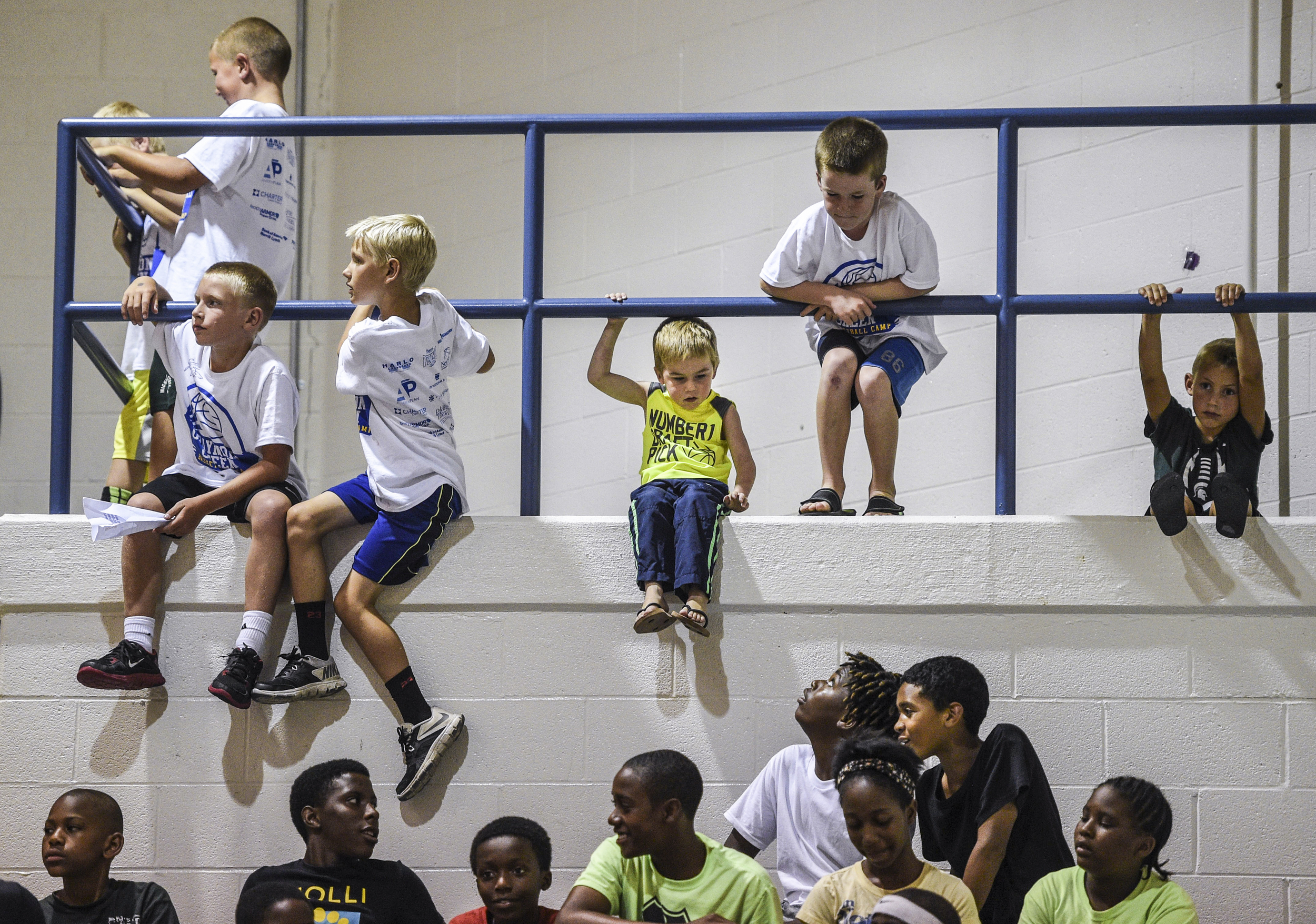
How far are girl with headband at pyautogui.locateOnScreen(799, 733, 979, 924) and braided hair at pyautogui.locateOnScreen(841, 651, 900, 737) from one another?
0.88 feet

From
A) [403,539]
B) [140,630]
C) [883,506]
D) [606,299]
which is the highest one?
[606,299]

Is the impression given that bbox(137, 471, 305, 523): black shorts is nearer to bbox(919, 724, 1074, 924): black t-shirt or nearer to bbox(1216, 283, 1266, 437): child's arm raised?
bbox(919, 724, 1074, 924): black t-shirt

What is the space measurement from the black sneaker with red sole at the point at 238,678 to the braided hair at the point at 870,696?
1584mm

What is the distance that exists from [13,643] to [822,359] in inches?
96.6

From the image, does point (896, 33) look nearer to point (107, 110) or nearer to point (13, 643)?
point (107, 110)

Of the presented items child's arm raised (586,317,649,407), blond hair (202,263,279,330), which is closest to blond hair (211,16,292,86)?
blond hair (202,263,279,330)

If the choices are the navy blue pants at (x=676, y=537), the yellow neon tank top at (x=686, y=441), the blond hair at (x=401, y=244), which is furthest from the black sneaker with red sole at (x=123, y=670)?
the yellow neon tank top at (x=686, y=441)

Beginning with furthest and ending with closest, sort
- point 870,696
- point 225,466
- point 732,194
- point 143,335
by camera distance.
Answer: point 732,194
point 143,335
point 225,466
point 870,696

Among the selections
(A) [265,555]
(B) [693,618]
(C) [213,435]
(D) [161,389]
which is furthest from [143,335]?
(B) [693,618]

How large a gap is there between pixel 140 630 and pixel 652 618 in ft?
4.63

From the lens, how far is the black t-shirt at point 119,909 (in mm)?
A: 3461

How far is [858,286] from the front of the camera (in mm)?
3953

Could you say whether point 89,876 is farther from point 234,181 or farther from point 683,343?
point 683,343

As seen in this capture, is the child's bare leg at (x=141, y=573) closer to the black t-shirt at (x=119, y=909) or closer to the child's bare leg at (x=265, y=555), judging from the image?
the child's bare leg at (x=265, y=555)
